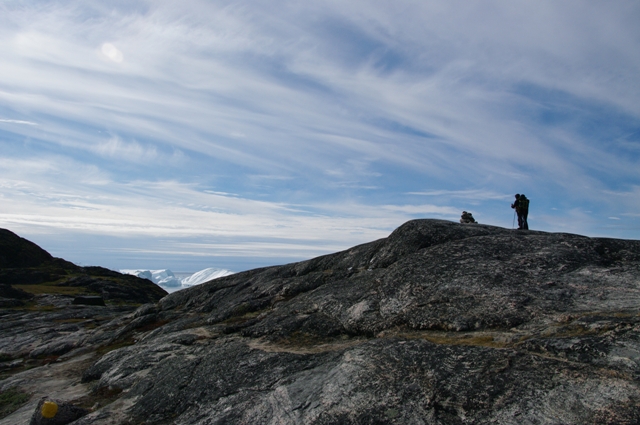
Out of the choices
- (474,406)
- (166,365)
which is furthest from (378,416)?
(166,365)

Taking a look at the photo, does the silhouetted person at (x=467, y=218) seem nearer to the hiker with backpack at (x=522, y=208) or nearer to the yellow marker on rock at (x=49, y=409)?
the hiker with backpack at (x=522, y=208)

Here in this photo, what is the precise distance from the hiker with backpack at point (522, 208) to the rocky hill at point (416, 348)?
32.3 ft

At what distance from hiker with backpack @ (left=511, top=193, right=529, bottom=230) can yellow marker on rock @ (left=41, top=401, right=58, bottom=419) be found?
34.6 metres

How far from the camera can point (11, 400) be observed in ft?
78.1

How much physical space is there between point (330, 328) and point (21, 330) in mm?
41562

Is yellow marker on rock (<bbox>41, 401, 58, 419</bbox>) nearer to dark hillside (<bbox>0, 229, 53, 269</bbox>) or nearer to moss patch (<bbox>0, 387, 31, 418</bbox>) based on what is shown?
moss patch (<bbox>0, 387, 31, 418</bbox>)

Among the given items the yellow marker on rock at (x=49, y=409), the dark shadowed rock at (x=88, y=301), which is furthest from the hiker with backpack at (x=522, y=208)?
the dark shadowed rock at (x=88, y=301)

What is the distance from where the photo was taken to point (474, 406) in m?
12.1

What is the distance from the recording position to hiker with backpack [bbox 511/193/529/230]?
3547 cm

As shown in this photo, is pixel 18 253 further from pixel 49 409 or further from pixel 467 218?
pixel 467 218

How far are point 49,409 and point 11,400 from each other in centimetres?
1021

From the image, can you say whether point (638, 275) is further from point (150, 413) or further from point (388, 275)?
point (150, 413)

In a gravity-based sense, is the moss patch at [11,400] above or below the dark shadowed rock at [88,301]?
above

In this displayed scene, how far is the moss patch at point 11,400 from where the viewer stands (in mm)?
22266
